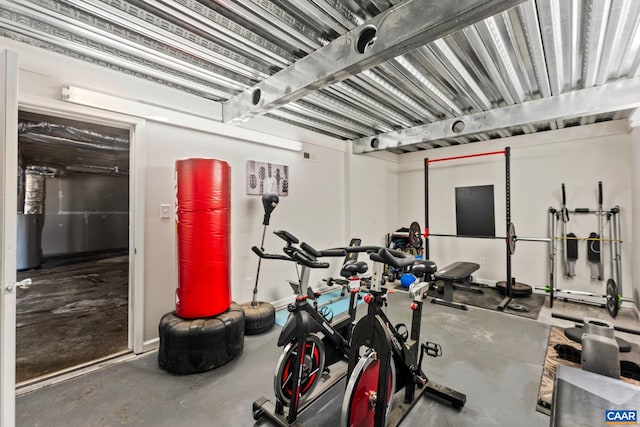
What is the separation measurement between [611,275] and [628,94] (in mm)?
2601

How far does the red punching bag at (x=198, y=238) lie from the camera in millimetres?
2338

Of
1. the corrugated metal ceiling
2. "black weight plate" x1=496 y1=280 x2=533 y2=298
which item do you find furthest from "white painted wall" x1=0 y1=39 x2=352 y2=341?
"black weight plate" x1=496 y1=280 x2=533 y2=298

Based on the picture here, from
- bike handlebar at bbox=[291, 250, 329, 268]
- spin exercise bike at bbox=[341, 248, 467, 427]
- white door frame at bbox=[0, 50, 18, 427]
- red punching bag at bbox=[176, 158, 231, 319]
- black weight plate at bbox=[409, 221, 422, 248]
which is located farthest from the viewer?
black weight plate at bbox=[409, 221, 422, 248]

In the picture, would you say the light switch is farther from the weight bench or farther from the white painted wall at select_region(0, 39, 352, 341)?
the weight bench

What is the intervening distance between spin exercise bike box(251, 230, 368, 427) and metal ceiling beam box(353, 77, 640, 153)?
3.03m

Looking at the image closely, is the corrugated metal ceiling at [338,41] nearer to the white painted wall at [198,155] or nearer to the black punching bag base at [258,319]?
the white painted wall at [198,155]

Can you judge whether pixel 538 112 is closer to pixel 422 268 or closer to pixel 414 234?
pixel 414 234

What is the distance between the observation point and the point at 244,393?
199 centimetres

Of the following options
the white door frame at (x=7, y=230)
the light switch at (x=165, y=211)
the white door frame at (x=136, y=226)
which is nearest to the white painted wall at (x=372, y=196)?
the light switch at (x=165, y=211)

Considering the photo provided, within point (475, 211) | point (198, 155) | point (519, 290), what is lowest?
point (519, 290)

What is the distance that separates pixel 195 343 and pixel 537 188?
5.37 m

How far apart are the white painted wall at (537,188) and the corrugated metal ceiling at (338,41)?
1.57 m

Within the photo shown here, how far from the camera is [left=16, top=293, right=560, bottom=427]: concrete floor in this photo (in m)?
1.72

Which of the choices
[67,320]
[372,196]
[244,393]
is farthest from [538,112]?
[67,320]
